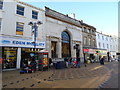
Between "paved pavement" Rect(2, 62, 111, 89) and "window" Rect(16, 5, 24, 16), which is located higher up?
"window" Rect(16, 5, 24, 16)

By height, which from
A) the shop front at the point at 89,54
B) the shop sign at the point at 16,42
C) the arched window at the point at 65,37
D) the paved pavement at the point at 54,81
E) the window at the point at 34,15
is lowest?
the paved pavement at the point at 54,81

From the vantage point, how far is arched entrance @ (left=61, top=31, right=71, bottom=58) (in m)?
21.2

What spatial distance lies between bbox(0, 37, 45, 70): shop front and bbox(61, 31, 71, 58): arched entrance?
727cm

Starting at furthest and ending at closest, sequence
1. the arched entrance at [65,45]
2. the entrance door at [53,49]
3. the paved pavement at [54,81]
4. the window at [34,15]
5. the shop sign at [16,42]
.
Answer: the arched entrance at [65,45] → the entrance door at [53,49] → the window at [34,15] → the shop sign at [16,42] → the paved pavement at [54,81]

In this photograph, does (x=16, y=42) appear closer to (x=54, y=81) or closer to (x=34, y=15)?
(x=34, y=15)

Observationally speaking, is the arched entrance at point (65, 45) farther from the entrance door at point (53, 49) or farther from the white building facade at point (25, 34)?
the entrance door at point (53, 49)

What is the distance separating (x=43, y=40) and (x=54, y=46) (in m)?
2.88

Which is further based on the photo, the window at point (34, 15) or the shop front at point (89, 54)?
the shop front at point (89, 54)

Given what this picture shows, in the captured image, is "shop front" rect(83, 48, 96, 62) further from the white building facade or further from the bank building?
the white building facade

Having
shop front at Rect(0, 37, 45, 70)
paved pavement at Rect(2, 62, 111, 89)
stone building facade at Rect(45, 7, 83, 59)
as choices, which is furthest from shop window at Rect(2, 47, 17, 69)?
stone building facade at Rect(45, 7, 83, 59)

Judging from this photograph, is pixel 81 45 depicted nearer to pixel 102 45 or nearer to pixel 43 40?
pixel 43 40

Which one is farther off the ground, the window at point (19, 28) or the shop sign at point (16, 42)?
the window at point (19, 28)

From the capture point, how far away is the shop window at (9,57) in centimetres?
1333

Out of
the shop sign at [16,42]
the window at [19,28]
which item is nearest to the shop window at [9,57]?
the shop sign at [16,42]
